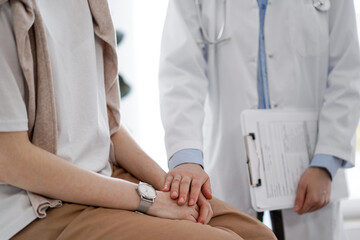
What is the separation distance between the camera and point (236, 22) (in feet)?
4.24

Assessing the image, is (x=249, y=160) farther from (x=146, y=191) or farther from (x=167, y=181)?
(x=146, y=191)

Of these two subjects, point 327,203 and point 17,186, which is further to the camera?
point 327,203

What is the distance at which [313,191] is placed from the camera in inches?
46.8

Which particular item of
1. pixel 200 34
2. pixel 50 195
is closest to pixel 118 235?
pixel 50 195

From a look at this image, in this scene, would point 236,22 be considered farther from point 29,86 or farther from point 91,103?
point 29,86

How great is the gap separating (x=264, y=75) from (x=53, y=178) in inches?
32.3

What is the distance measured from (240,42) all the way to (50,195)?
0.83m

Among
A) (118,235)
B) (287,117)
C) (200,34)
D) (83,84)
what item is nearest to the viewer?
(118,235)

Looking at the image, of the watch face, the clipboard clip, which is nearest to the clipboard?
the clipboard clip

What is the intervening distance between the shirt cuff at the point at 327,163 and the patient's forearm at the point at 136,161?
53cm

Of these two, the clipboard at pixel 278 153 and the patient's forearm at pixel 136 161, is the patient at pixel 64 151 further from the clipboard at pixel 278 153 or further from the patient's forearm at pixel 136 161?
the clipboard at pixel 278 153

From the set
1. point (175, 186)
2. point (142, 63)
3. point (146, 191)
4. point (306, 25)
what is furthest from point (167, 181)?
point (142, 63)

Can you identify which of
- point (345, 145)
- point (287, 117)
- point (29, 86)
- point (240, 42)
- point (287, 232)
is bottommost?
point (287, 232)

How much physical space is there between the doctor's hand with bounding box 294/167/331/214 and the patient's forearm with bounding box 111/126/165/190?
481 millimetres
